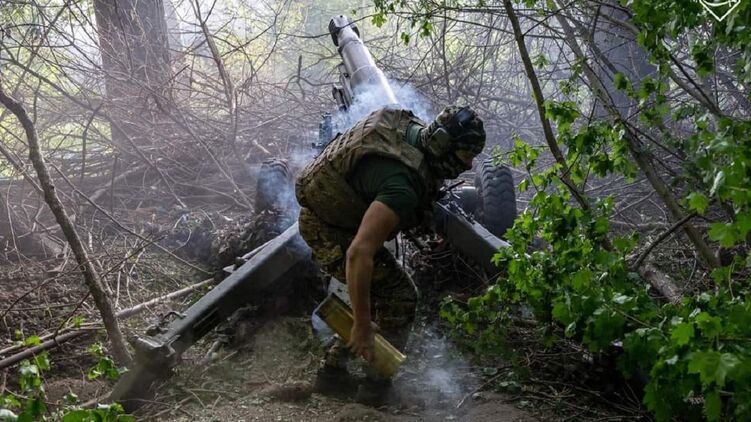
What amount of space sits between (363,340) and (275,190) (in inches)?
121

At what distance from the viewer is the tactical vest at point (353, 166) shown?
361 cm

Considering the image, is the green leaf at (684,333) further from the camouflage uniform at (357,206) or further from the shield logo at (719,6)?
the camouflage uniform at (357,206)

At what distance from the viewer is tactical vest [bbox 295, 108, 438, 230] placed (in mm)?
3612

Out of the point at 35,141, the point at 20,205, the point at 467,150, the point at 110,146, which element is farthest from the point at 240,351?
the point at 110,146

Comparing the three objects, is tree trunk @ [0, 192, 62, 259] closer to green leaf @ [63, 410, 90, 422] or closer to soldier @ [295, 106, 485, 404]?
soldier @ [295, 106, 485, 404]

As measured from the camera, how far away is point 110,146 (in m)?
8.78

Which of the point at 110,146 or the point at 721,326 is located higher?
the point at 110,146

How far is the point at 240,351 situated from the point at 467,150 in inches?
89.9

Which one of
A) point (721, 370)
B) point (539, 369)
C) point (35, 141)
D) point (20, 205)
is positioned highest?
point (20, 205)

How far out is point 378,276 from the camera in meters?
3.99

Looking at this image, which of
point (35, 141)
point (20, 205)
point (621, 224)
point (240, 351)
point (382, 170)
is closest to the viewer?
point (382, 170)

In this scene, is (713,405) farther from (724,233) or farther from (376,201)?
(376,201)

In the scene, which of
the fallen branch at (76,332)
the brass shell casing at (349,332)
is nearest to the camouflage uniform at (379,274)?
the brass shell casing at (349,332)

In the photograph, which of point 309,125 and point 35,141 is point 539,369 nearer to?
point 35,141
